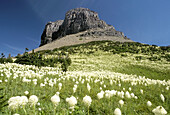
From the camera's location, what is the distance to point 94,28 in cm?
10731

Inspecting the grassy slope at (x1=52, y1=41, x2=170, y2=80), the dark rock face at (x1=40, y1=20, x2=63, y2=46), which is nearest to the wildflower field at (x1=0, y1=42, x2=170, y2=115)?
the grassy slope at (x1=52, y1=41, x2=170, y2=80)

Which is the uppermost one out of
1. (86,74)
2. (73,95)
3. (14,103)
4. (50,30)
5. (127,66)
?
(50,30)

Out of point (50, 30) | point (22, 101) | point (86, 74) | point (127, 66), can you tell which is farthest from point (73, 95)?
point (50, 30)

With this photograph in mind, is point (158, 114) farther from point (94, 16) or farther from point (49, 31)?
point (49, 31)

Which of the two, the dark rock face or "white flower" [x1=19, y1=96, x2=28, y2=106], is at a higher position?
the dark rock face

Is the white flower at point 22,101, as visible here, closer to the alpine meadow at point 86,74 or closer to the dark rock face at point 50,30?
the alpine meadow at point 86,74

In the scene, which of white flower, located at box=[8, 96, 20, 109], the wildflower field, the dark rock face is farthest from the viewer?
the dark rock face

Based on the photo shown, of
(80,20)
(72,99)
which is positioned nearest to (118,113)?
(72,99)

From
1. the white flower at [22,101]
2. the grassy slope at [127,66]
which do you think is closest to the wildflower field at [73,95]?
the white flower at [22,101]

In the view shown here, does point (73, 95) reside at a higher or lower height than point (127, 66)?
lower

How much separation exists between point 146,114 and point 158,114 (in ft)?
7.50

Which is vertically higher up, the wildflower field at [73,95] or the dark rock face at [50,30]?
the dark rock face at [50,30]

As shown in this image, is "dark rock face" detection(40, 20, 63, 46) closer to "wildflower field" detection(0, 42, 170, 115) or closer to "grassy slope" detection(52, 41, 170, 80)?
"grassy slope" detection(52, 41, 170, 80)

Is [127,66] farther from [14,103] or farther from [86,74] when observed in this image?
[14,103]
